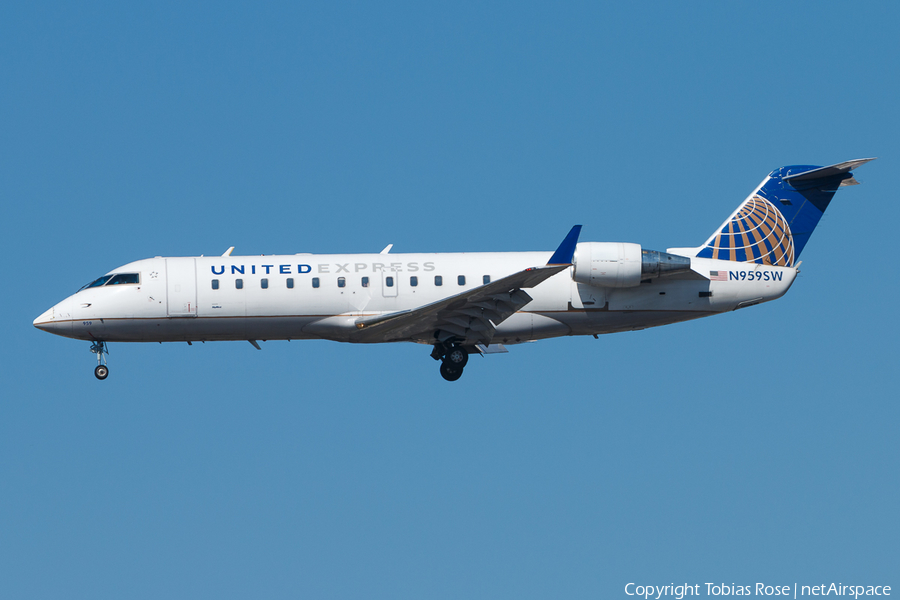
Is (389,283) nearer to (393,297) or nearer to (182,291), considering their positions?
(393,297)

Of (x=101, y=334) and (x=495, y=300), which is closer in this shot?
(x=495, y=300)

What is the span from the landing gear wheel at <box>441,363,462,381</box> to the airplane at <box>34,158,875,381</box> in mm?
31

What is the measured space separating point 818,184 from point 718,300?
4.99 m

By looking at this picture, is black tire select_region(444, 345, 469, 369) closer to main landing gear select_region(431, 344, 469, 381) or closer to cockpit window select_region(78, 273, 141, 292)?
main landing gear select_region(431, 344, 469, 381)

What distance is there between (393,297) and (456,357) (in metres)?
2.29

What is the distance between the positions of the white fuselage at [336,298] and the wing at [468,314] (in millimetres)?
527

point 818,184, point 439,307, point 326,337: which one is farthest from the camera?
point 818,184

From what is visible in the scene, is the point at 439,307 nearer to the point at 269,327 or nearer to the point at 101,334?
the point at 269,327

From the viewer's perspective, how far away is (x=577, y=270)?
2703cm

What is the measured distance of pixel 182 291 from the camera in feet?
91.0

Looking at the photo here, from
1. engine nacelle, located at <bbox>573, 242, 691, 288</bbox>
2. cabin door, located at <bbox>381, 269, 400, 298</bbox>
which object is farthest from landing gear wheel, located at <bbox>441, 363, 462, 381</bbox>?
engine nacelle, located at <bbox>573, 242, 691, 288</bbox>

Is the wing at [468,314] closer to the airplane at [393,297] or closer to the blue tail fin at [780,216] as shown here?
the airplane at [393,297]

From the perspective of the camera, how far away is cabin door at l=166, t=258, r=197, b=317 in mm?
27672

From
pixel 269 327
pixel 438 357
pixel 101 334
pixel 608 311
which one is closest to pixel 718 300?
pixel 608 311
